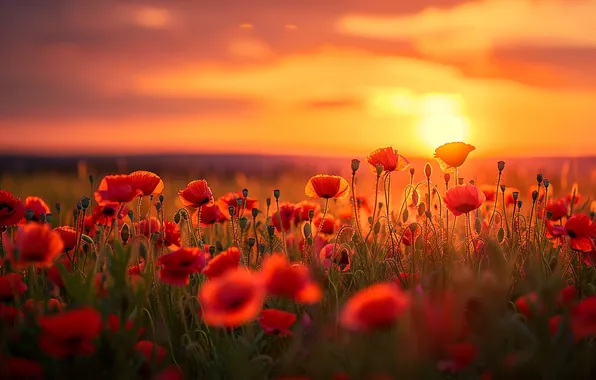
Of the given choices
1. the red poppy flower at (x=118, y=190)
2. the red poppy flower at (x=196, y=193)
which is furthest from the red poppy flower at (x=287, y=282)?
the red poppy flower at (x=196, y=193)

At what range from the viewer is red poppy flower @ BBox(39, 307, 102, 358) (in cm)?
163

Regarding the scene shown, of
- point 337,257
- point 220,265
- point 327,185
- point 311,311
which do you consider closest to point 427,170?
point 327,185

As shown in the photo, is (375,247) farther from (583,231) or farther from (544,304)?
(544,304)

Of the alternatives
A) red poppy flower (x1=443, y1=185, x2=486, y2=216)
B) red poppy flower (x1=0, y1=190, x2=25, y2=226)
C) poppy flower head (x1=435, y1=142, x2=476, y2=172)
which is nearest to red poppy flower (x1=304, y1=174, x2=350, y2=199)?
poppy flower head (x1=435, y1=142, x2=476, y2=172)

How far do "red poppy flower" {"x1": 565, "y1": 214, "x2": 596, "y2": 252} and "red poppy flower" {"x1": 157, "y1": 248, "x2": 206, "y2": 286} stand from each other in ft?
5.32

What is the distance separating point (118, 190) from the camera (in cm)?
260

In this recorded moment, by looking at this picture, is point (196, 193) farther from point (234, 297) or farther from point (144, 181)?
point (234, 297)

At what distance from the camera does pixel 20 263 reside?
1.92 meters

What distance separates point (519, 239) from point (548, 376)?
4.57 ft

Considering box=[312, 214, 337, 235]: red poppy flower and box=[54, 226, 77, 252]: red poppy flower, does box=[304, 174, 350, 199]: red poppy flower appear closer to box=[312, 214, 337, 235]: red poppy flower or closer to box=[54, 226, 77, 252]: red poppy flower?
box=[312, 214, 337, 235]: red poppy flower

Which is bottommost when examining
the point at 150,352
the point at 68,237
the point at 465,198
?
the point at 150,352

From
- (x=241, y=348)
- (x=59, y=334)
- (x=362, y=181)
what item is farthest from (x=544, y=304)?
(x=362, y=181)

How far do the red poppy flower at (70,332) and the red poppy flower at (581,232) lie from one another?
2059 millimetres

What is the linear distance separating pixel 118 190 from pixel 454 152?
1499 mm
